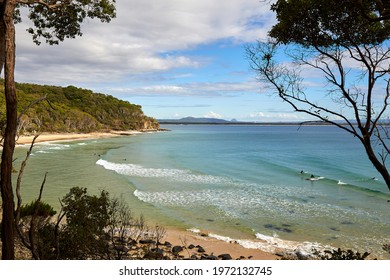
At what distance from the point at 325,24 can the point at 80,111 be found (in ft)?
273

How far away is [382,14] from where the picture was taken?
467 centimetres

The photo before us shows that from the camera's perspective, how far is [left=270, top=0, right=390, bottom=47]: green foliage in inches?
229

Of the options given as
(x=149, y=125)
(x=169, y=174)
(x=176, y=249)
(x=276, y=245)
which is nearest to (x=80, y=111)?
(x=149, y=125)

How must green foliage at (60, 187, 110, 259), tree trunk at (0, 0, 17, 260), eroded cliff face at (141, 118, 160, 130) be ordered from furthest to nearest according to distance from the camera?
eroded cliff face at (141, 118, 160, 130) < green foliage at (60, 187, 110, 259) < tree trunk at (0, 0, 17, 260)

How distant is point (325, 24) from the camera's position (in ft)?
20.2

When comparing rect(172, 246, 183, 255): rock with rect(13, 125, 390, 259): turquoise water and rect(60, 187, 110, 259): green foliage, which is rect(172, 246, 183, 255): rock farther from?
rect(60, 187, 110, 259): green foliage

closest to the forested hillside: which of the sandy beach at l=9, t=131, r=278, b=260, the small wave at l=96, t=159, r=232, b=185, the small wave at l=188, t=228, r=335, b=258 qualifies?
the small wave at l=96, t=159, r=232, b=185

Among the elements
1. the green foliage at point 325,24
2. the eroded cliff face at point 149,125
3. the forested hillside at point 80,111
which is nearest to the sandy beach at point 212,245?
the green foliage at point 325,24

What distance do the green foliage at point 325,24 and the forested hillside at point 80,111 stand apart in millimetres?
52822

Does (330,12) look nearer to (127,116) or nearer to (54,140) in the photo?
(54,140)

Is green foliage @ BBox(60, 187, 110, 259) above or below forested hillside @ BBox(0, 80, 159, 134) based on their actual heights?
below

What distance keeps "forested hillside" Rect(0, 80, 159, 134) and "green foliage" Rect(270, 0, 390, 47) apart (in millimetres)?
52822

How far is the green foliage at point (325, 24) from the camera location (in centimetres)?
581
